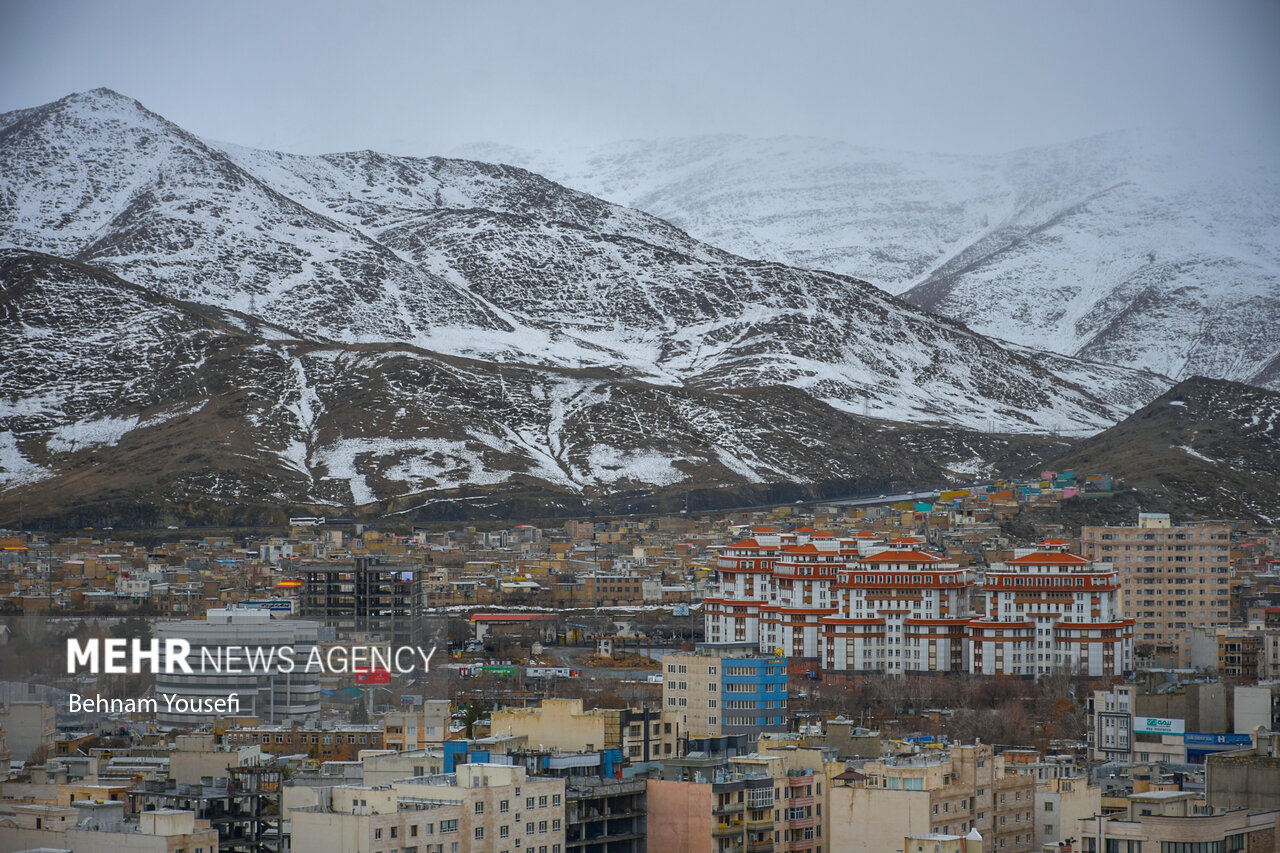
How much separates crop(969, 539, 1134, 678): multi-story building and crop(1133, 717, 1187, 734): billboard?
2522cm

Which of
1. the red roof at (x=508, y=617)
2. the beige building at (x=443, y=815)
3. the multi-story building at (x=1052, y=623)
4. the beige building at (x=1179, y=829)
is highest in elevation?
the beige building at (x=1179, y=829)

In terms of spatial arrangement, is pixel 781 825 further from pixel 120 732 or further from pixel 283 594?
pixel 283 594

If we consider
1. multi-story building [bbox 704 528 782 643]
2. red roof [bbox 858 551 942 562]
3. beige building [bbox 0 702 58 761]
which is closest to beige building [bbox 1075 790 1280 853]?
beige building [bbox 0 702 58 761]

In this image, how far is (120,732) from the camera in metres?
48.2

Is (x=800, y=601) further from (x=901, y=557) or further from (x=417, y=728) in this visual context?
(x=417, y=728)

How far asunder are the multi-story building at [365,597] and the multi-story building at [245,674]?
12955 millimetres

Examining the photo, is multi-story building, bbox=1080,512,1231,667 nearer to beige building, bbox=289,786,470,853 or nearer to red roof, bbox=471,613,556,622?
red roof, bbox=471,613,556,622

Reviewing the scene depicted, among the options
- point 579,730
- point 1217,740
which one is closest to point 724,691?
point 1217,740

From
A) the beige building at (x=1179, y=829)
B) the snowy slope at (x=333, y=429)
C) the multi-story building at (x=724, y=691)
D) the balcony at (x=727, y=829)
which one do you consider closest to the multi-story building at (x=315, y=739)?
the multi-story building at (x=724, y=691)

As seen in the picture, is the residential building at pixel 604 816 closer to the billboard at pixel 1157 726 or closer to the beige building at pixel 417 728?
the beige building at pixel 417 728

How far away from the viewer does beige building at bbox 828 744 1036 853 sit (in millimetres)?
33750

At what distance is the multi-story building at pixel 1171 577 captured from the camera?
264 feet

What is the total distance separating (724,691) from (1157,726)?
1158 cm

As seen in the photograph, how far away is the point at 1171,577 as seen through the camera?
81562 mm
